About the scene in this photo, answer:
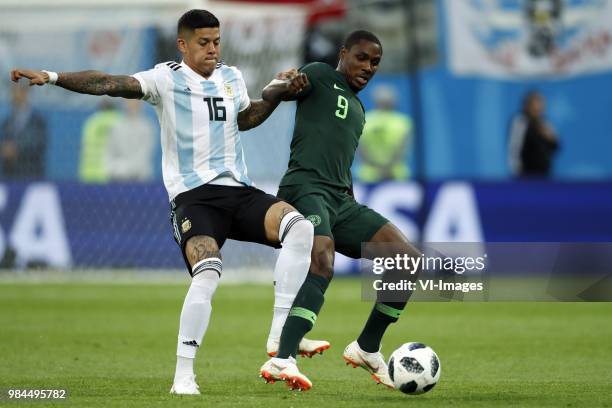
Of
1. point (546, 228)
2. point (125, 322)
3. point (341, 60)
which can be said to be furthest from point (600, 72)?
point (341, 60)

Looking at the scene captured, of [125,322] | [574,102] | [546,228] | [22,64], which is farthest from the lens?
[574,102]

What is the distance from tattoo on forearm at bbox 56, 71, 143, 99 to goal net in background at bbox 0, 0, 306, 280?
9555 millimetres

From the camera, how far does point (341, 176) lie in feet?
29.0

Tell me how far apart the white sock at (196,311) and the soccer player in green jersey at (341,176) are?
2.90ft

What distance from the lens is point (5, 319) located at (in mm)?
13180

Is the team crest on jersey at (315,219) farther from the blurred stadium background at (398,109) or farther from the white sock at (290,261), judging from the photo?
the blurred stadium background at (398,109)

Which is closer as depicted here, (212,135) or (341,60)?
(212,135)

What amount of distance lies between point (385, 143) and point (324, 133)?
36.3ft

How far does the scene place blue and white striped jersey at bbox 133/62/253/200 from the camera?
8180 mm

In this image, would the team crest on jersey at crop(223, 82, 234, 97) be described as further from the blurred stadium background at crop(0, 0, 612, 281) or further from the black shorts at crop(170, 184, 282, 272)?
the blurred stadium background at crop(0, 0, 612, 281)

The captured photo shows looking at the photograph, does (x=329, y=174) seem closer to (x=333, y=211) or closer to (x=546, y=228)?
(x=333, y=211)

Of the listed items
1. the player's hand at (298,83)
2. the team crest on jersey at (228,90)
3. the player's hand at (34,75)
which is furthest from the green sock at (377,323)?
the player's hand at (34,75)

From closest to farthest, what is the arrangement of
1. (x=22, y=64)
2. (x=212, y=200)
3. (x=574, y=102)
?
(x=212, y=200)
(x=22, y=64)
(x=574, y=102)

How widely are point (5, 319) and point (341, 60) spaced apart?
5713mm
